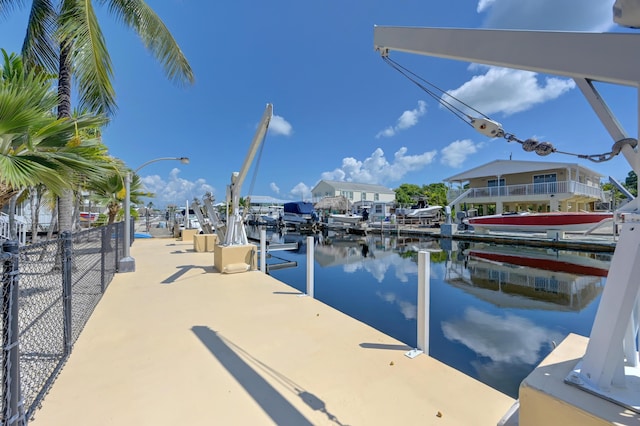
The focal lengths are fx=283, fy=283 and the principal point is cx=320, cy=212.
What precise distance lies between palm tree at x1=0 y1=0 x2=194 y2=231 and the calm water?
21.9 feet

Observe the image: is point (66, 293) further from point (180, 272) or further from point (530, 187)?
point (530, 187)

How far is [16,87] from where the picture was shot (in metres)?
3.23

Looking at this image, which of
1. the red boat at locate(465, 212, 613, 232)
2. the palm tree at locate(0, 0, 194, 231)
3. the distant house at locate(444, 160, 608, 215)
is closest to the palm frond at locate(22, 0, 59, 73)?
the palm tree at locate(0, 0, 194, 231)

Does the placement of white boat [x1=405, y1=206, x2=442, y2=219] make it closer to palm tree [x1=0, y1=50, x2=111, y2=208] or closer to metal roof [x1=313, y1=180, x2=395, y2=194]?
metal roof [x1=313, y1=180, x2=395, y2=194]

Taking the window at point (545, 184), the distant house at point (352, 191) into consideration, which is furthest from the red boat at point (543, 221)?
the distant house at point (352, 191)

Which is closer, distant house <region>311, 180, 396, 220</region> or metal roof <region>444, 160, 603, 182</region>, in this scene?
metal roof <region>444, 160, 603, 182</region>

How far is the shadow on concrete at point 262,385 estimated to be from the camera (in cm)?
210

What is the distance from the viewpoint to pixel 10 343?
1.64 meters

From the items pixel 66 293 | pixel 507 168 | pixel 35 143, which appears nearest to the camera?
pixel 66 293

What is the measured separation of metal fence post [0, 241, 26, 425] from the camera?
5.28ft

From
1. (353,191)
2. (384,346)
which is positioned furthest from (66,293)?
(353,191)

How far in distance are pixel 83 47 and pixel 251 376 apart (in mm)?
7574

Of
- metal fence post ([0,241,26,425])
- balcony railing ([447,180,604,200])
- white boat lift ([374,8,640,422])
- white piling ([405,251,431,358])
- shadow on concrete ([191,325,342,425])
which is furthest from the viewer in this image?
balcony railing ([447,180,604,200])

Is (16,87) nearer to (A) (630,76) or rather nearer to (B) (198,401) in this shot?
(B) (198,401)
